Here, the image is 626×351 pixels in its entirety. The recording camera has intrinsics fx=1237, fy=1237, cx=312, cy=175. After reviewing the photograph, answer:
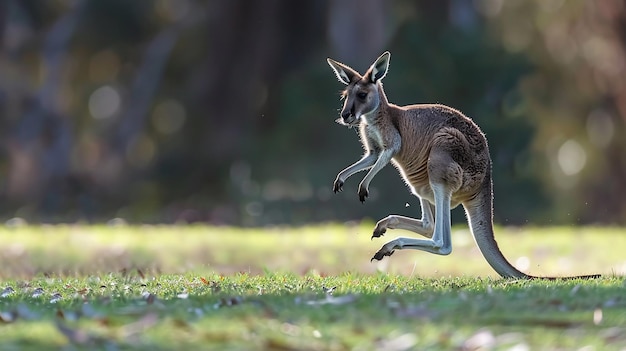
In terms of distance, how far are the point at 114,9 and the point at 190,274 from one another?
844 inches

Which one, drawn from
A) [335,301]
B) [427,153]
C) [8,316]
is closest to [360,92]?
[427,153]

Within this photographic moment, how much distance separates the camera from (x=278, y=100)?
23.0 metres

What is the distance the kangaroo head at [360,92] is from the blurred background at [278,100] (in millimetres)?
9573

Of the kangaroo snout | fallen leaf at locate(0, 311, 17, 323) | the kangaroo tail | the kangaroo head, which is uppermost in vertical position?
the kangaroo head

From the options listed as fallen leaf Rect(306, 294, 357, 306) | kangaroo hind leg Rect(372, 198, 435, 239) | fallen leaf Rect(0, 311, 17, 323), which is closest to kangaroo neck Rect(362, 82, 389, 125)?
kangaroo hind leg Rect(372, 198, 435, 239)

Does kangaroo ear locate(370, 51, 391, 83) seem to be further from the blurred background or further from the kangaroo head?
the blurred background

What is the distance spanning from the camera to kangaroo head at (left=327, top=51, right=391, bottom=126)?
8.80 metres

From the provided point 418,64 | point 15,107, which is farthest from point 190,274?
point 15,107

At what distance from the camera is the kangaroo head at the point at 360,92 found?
8.80m

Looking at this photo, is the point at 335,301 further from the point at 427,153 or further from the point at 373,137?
the point at 373,137

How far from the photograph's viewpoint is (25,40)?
28.7 metres

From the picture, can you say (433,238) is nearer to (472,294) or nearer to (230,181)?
(472,294)

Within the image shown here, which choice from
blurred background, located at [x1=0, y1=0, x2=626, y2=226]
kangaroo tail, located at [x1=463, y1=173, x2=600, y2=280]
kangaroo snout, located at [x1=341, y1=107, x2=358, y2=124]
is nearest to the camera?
kangaroo snout, located at [x1=341, y1=107, x2=358, y2=124]

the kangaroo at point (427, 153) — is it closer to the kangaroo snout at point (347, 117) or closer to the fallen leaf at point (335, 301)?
the kangaroo snout at point (347, 117)
